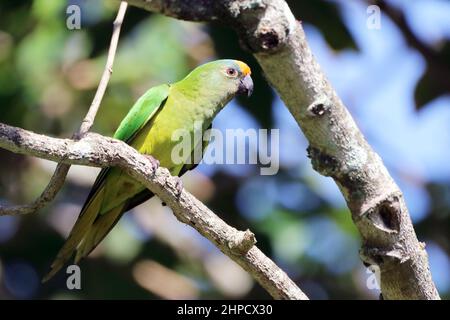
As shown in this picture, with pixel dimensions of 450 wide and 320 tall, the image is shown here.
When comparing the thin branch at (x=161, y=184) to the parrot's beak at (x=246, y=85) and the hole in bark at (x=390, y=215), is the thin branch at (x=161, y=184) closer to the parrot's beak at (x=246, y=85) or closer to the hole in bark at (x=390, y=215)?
the hole in bark at (x=390, y=215)

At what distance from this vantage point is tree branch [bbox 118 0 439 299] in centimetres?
201

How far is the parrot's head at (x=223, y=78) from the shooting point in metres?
4.99

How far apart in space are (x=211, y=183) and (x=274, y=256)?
119 centimetres

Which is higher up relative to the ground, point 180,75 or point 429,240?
point 180,75

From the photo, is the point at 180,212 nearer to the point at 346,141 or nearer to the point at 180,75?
the point at 346,141

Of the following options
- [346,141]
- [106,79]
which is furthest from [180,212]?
[346,141]

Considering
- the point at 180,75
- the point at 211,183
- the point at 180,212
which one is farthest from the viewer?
the point at 211,183

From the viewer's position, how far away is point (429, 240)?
268 inches

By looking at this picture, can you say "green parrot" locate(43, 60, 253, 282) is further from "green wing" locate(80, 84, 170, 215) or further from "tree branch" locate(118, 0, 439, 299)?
"tree branch" locate(118, 0, 439, 299)

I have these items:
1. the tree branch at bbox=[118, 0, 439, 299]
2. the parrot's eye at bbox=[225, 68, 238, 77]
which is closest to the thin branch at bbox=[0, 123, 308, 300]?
the tree branch at bbox=[118, 0, 439, 299]

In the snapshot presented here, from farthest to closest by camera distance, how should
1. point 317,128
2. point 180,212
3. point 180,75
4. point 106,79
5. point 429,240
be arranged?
point 429,240, point 180,75, point 106,79, point 180,212, point 317,128

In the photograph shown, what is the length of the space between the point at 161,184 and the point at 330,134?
4.19 feet

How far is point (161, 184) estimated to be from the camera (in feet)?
10.9

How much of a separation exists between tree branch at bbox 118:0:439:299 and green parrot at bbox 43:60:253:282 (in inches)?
89.1
